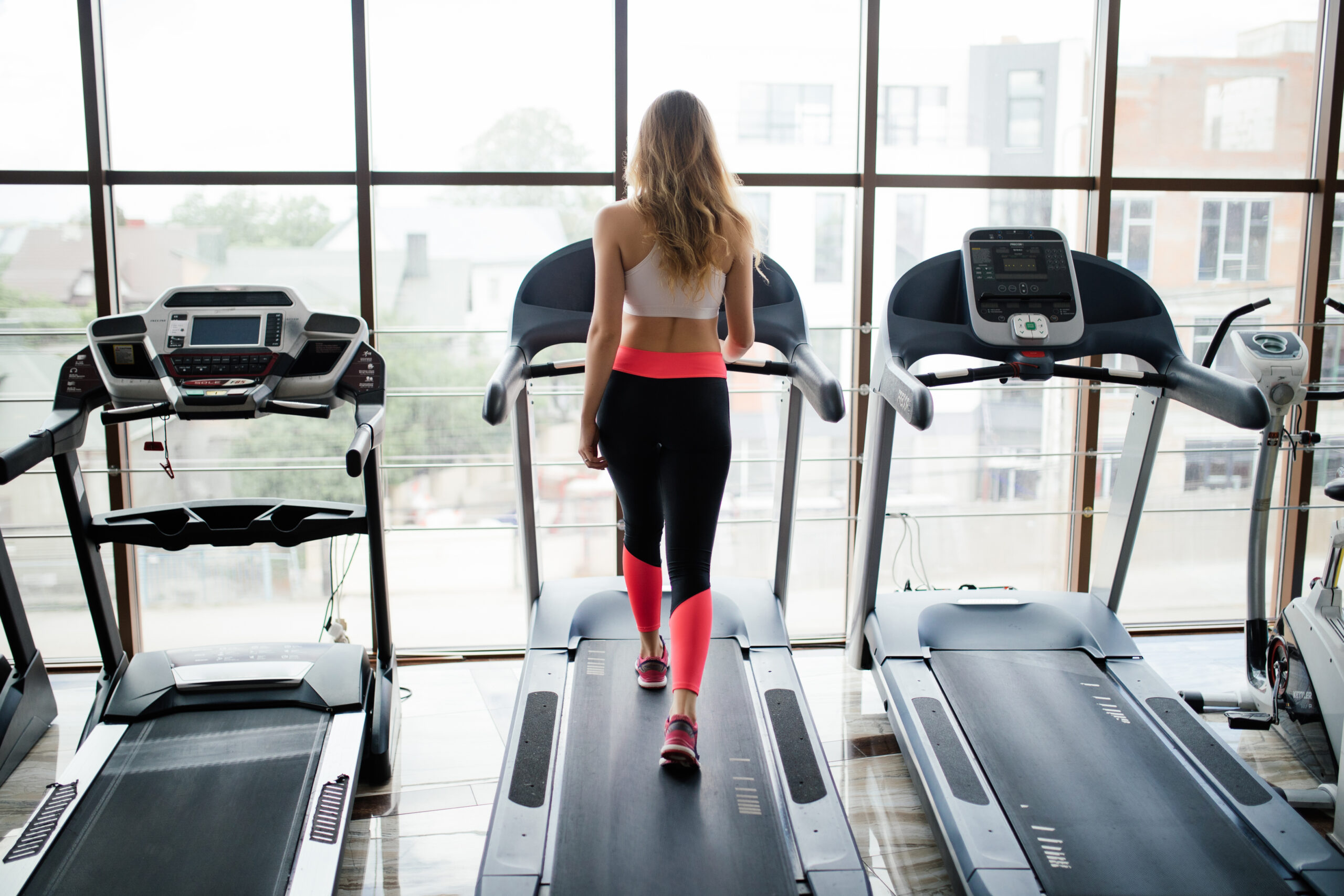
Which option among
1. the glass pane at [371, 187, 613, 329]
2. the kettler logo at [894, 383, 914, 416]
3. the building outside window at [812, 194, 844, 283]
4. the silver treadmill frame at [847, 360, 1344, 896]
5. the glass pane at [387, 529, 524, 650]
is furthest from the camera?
the glass pane at [387, 529, 524, 650]

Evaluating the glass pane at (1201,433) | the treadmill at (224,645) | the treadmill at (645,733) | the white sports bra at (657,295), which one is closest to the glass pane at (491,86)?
the treadmill at (645,733)

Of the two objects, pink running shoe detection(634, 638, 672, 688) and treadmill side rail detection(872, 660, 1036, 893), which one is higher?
pink running shoe detection(634, 638, 672, 688)

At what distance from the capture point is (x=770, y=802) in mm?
1903

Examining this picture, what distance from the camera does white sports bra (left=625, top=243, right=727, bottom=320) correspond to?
6.07 feet

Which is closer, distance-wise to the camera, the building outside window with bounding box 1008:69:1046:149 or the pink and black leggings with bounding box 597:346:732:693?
the pink and black leggings with bounding box 597:346:732:693

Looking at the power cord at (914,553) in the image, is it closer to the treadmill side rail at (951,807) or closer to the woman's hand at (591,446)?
the treadmill side rail at (951,807)

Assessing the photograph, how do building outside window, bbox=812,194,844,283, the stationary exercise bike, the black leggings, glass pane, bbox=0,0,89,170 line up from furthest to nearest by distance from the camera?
1. building outside window, bbox=812,194,844,283
2. glass pane, bbox=0,0,89,170
3. the stationary exercise bike
4. the black leggings

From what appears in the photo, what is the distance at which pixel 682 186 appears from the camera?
1783 millimetres

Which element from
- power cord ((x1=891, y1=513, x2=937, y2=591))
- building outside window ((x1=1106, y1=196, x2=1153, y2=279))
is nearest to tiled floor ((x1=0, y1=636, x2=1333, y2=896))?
power cord ((x1=891, y1=513, x2=937, y2=591))

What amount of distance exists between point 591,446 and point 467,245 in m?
1.63

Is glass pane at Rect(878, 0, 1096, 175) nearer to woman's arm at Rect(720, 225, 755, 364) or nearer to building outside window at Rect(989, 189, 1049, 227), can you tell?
building outside window at Rect(989, 189, 1049, 227)

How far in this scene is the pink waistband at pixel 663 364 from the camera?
190 centimetres

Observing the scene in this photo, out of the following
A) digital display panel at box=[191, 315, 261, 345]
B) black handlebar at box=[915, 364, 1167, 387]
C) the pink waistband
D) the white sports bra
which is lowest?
black handlebar at box=[915, 364, 1167, 387]

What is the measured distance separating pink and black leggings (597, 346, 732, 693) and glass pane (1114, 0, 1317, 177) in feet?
7.86
